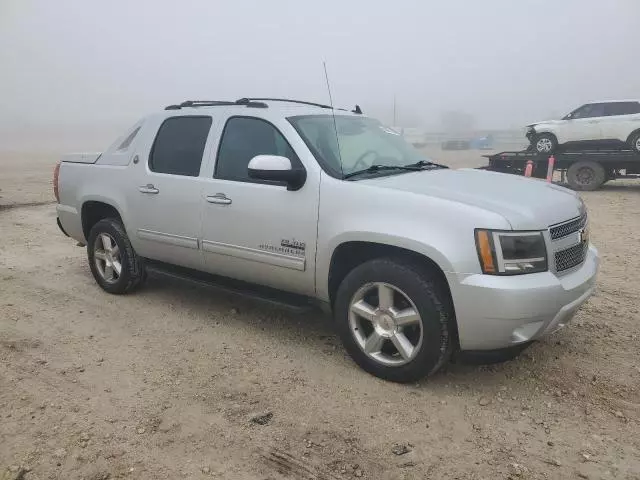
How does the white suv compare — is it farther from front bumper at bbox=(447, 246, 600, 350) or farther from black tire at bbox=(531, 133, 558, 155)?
front bumper at bbox=(447, 246, 600, 350)

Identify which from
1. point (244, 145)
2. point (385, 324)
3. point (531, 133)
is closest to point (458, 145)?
point (531, 133)

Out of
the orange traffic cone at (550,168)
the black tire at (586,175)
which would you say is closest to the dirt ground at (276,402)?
the orange traffic cone at (550,168)

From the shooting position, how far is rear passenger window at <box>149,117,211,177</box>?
4383 millimetres

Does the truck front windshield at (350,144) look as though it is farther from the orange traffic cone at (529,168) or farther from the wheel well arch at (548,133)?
the wheel well arch at (548,133)

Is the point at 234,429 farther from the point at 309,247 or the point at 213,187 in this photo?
the point at 213,187

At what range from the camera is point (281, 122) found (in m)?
3.93

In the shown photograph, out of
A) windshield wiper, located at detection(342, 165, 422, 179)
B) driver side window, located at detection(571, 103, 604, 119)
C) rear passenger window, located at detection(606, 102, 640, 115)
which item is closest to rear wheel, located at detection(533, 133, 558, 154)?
driver side window, located at detection(571, 103, 604, 119)

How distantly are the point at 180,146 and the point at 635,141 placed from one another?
14027mm

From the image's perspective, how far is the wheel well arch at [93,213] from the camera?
523cm

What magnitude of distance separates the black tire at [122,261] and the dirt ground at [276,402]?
0.22m

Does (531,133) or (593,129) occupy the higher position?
(593,129)

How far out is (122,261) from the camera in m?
5.03

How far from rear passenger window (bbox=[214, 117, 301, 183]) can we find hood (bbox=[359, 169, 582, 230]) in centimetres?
82

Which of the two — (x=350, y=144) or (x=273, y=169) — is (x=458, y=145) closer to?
(x=350, y=144)
